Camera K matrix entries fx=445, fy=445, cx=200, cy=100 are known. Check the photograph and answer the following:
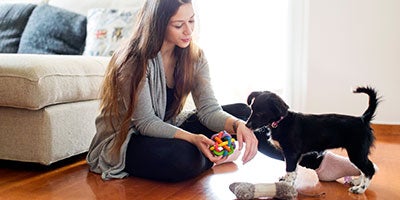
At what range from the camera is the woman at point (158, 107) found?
155 centimetres

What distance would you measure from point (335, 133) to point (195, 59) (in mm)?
605

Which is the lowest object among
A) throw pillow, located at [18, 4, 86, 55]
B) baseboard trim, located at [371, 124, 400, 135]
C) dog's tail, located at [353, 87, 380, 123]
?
baseboard trim, located at [371, 124, 400, 135]

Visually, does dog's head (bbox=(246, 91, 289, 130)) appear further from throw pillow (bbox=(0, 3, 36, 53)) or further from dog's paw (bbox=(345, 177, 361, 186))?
throw pillow (bbox=(0, 3, 36, 53))

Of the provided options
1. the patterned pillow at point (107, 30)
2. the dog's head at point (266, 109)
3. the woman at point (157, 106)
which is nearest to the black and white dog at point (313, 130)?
the dog's head at point (266, 109)

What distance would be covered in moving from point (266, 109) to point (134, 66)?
50cm

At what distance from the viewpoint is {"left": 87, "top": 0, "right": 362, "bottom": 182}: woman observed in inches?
61.0

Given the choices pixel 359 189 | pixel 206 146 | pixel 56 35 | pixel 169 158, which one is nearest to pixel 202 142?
pixel 206 146

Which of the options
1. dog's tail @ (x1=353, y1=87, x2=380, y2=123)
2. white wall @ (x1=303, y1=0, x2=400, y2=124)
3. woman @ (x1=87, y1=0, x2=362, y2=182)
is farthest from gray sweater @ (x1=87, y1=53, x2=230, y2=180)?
white wall @ (x1=303, y1=0, x2=400, y2=124)

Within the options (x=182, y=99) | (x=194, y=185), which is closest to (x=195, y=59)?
(x=182, y=99)

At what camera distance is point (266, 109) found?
4.59ft

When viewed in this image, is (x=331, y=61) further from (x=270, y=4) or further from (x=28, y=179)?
(x=28, y=179)

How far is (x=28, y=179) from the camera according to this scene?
1.66 meters

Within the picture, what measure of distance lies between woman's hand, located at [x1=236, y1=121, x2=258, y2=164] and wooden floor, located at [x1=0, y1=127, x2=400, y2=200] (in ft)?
0.45

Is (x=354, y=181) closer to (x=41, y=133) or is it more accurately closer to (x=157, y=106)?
(x=157, y=106)
